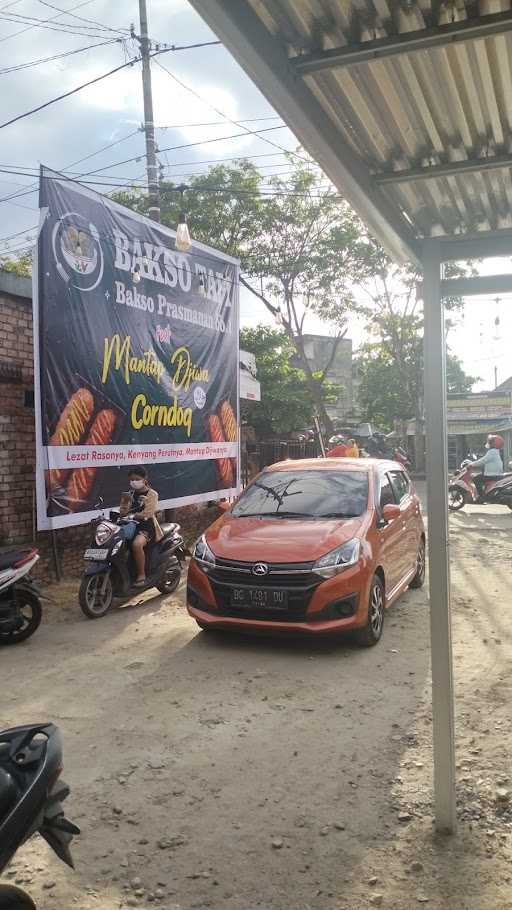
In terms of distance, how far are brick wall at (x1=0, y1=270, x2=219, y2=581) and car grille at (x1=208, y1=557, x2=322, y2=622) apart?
3311 millimetres

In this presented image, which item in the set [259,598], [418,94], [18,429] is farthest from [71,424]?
[418,94]

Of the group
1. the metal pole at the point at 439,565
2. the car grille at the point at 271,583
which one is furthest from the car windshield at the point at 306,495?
the metal pole at the point at 439,565

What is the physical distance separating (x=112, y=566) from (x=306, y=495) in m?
2.21

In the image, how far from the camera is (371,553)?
6.03 meters

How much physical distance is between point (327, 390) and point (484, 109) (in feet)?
77.1

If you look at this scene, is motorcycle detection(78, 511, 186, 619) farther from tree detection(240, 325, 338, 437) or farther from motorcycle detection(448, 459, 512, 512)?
tree detection(240, 325, 338, 437)

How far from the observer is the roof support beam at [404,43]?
2.05 metres

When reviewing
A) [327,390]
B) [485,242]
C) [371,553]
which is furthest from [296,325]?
[485,242]

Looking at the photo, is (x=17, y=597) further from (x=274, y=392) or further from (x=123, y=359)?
(x=274, y=392)

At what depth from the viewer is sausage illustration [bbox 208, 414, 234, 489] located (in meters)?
11.6

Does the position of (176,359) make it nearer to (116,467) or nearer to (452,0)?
(116,467)

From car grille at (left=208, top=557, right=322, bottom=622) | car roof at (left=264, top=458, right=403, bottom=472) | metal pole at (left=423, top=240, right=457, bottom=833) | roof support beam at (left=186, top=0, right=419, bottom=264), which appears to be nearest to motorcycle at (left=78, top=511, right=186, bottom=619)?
car roof at (left=264, top=458, right=403, bottom=472)

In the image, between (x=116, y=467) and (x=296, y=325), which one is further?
(x=296, y=325)

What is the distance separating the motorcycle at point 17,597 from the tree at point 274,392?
1144 centimetres
